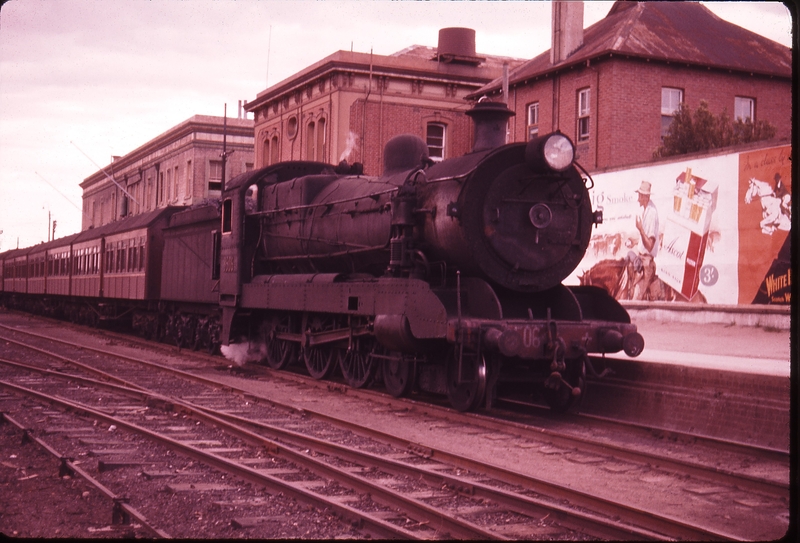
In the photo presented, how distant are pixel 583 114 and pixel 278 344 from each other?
43.5ft

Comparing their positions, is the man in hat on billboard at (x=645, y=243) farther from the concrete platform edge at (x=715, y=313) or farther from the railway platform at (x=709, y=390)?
the railway platform at (x=709, y=390)

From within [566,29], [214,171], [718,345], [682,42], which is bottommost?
[718,345]

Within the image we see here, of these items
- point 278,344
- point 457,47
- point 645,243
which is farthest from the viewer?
point 457,47

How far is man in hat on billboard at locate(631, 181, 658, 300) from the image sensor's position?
19422 millimetres

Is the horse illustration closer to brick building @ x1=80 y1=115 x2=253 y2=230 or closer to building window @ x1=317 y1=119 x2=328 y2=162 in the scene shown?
building window @ x1=317 y1=119 x2=328 y2=162

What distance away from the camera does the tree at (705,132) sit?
70.5 ft

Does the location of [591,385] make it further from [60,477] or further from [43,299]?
[43,299]

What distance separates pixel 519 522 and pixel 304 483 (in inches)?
79.0

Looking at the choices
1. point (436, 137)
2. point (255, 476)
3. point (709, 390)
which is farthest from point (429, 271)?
point (436, 137)

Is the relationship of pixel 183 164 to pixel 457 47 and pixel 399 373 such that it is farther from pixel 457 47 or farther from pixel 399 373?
pixel 399 373

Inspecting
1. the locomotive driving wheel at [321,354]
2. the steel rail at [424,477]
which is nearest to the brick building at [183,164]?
the locomotive driving wheel at [321,354]

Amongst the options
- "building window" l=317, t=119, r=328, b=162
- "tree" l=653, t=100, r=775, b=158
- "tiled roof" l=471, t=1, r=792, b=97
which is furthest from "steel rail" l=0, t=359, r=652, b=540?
"building window" l=317, t=119, r=328, b=162

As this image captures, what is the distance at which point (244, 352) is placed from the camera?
54.4 ft

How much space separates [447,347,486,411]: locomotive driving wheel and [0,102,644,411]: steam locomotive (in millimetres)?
24
